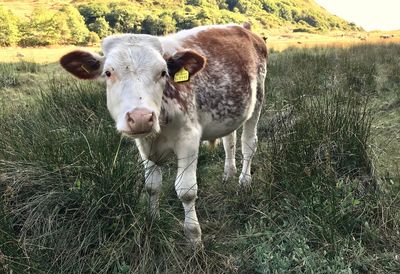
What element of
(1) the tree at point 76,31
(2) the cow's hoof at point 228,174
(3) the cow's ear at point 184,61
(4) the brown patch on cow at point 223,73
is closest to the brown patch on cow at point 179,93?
(3) the cow's ear at point 184,61

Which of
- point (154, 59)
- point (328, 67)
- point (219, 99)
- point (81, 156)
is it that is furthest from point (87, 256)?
point (328, 67)

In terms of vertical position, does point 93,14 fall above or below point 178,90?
below

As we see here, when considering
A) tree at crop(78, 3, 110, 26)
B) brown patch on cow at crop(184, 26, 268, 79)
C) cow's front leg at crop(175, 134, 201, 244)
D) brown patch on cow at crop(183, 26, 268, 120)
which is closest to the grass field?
cow's front leg at crop(175, 134, 201, 244)

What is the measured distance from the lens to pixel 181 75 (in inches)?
142

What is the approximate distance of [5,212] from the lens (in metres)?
3.14

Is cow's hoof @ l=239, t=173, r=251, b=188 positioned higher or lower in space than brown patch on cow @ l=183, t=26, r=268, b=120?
lower

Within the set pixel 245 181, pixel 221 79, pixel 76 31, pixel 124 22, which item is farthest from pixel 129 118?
pixel 76 31

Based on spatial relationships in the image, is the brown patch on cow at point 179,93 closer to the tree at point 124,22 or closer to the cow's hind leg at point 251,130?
the cow's hind leg at point 251,130

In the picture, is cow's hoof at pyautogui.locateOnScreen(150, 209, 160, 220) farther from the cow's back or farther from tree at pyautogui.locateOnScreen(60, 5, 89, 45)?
tree at pyautogui.locateOnScreen(60, 5, 89, 45)

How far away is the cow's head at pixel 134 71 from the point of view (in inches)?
115

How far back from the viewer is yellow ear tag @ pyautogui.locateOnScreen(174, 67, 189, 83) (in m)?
3.58

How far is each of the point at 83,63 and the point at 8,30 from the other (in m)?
46.0

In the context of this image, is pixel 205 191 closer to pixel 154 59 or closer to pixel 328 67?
pixel 154 59

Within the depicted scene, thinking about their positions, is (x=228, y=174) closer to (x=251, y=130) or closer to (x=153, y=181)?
(x=251, y=130)
